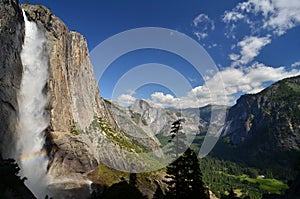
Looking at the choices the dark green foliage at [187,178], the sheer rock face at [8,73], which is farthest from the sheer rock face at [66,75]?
the dark green foliage at [187,178]

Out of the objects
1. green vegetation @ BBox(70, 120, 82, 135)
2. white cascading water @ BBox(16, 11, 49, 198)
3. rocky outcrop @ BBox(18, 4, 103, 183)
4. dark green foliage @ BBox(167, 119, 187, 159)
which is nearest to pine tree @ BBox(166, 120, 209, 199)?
dark green foliage @ BBox(167, 119, 187, 159)

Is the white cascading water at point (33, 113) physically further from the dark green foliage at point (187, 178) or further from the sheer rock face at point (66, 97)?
the dark green foliage at point (187, 178)

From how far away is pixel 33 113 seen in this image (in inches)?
3893

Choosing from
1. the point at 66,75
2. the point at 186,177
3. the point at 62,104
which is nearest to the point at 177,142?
the point at 186,177

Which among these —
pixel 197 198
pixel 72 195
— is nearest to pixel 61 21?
pixel 72 195

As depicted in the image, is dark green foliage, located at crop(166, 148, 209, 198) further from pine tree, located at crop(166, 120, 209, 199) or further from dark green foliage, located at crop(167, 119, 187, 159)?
dark green foliage, located at crop(167, 119, 187, 159)

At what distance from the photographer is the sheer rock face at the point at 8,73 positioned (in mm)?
78062

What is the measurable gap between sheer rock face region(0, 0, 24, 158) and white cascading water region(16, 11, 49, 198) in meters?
6.02

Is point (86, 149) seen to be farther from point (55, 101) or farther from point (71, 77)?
point (71, 77)

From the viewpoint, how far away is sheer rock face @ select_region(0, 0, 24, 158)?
78.1 m

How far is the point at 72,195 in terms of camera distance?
88.5 metres

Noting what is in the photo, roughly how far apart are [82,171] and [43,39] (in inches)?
2599

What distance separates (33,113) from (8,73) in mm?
22355

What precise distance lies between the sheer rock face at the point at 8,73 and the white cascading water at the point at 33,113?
19.7 ft
